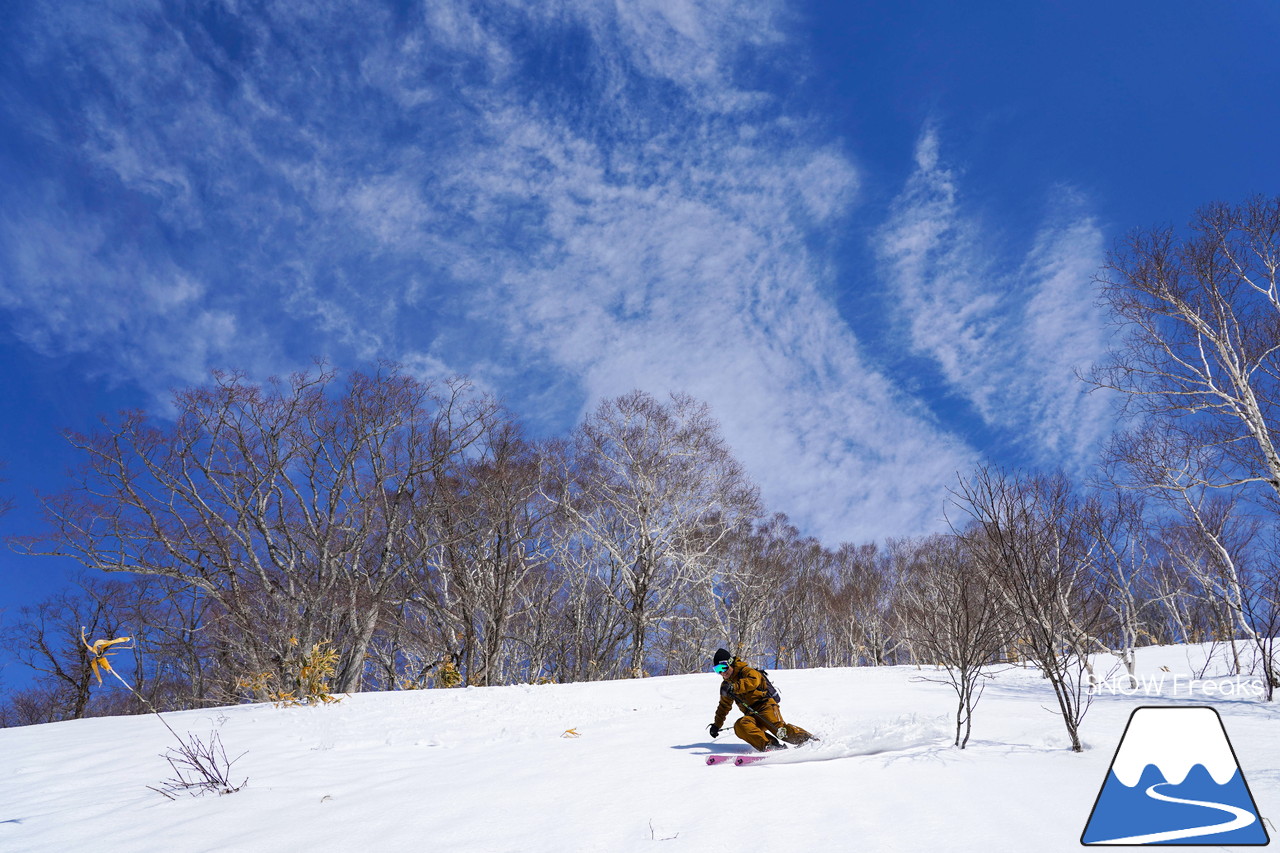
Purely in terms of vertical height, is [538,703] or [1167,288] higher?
[1167,288]

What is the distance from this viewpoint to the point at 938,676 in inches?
478

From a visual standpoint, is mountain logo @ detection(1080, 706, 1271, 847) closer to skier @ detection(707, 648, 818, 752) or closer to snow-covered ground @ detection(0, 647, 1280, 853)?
snow-covered ground @ detection(0, 647, 1280, 853)

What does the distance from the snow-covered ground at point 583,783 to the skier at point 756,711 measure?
36cm

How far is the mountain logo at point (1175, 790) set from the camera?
2666 millimetres

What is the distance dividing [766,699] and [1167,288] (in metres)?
10.8

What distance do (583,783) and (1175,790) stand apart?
3435 mm

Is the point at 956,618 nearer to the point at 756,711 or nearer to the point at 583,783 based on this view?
the point at 756,711

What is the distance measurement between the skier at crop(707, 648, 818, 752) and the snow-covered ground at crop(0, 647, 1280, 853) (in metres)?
0.36

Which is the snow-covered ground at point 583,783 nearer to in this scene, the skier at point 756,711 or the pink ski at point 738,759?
the pink ski at point 738,759

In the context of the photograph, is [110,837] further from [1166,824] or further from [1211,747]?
[1211,747]

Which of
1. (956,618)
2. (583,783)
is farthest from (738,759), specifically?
(956,618)

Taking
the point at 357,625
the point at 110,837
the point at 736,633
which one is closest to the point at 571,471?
the point at 357,625
